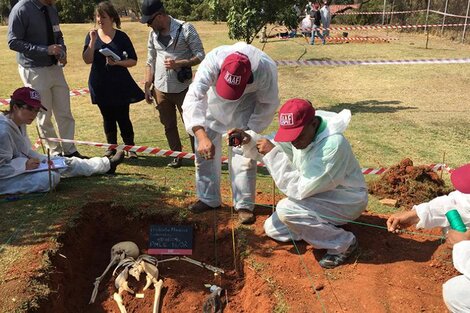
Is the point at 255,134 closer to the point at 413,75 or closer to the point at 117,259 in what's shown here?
the point at 117,259

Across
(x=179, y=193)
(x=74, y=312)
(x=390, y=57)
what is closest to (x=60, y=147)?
(x=179, y=193)

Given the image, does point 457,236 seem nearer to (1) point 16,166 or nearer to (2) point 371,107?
(1) point 16,166

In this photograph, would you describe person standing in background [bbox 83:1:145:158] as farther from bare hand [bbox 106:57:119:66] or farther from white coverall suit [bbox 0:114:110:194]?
white coverall suit [bbox 0:114:110:194]

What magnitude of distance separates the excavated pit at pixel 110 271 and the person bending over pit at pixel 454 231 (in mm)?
1666

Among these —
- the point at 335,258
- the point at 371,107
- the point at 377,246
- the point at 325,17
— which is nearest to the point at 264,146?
the point at 335,258

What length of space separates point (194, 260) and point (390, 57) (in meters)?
14.4

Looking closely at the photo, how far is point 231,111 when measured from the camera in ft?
13.3

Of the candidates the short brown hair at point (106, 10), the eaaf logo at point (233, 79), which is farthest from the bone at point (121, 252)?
the short brown hair at point (106, 10)

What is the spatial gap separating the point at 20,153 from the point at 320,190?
338 centimetres

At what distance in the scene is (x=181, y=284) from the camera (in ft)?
12.8

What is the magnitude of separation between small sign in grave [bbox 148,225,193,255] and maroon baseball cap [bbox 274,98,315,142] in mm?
1594

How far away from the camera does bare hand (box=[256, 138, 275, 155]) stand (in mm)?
3518

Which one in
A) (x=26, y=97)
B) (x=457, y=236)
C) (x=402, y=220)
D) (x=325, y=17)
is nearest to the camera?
(x=457, y=236)

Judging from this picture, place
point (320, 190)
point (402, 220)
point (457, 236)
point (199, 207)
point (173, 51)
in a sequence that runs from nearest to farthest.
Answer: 1. point (457, 236)
2. point (402, 220)
3. point (320, 190)
4. point (199, 207)
5. point (173, 51)
